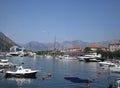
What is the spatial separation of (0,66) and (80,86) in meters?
60.3

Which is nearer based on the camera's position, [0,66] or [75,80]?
[75,80]

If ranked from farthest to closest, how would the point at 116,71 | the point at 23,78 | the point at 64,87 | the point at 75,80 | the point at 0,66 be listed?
the point at 0,66, the point at 116,71, the point at 23,78, the point at 75,80, the point at 64,87

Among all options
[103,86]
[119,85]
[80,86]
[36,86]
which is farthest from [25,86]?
[119,85]

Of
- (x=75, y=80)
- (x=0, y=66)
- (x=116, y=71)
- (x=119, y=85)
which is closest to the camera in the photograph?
(x=119, y=85)

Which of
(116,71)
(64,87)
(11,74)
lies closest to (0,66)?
(11,74)

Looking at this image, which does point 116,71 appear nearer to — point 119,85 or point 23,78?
point 23,78

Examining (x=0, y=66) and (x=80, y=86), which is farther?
(x=0, y=66)

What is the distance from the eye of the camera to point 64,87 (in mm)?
64438

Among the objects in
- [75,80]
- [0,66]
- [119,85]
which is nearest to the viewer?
[119,85]

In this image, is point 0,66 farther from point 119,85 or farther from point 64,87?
point 119,85

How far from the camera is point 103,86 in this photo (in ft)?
219

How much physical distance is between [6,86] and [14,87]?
2207 millimetres

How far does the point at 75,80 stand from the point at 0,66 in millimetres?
52335

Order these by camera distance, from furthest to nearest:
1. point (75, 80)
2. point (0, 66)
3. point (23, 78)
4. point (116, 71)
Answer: point (0, 66) < point (116, 71) < point (23, 78) < point (75, 80)
